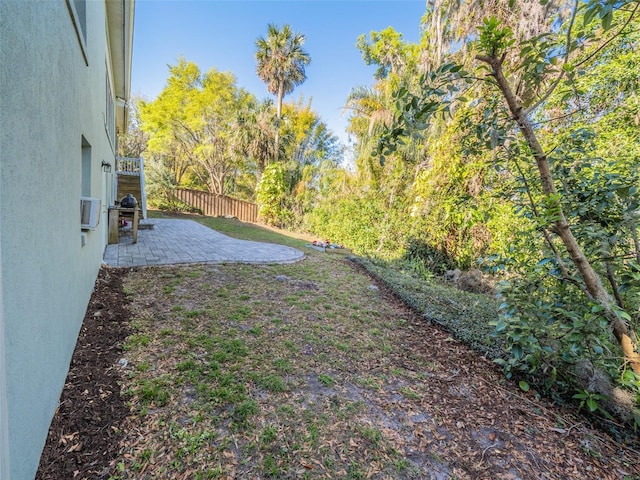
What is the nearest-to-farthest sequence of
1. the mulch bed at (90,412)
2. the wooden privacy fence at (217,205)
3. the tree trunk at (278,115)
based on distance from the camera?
the mulch bed at (90,412) < the tree trunk at (278,115) < the wooden privacy fence at (217,205)

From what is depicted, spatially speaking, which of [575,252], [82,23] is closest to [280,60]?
[82,23]

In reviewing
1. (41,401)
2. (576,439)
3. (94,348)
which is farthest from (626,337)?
(94,348)

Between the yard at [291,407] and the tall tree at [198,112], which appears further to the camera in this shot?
the tall tree at [198,112]

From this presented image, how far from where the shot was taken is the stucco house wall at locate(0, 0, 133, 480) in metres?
1.13

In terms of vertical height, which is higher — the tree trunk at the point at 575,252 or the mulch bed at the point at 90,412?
the tree trunk at the point at 575,252

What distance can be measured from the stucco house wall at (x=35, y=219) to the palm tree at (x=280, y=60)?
1381 centimetres

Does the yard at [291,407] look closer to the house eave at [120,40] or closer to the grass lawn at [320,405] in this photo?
the grass lawn at [320,405]

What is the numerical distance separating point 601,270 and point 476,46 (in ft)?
7.65

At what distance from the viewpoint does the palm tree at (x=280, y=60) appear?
14.8 m

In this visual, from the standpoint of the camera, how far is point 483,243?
6734mm

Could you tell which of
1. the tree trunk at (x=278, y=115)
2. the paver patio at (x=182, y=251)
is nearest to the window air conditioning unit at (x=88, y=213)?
the paver patio at (x=182, y=251)

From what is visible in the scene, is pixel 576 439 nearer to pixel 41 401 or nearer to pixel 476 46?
pixel 476 46

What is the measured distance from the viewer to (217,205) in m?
16.1

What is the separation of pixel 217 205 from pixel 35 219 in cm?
1538
